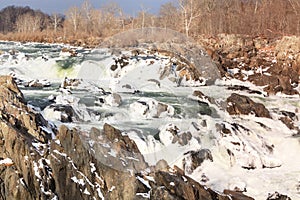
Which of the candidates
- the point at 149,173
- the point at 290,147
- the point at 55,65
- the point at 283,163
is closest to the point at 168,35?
the point at 149,173

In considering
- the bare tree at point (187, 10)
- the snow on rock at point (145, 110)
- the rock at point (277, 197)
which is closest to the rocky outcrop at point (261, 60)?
the bare tree at point (187, 10)

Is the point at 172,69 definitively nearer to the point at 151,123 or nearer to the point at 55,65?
the point at 151,123

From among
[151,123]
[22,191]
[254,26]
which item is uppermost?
[254,26]

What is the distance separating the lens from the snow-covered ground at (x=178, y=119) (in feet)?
10.4

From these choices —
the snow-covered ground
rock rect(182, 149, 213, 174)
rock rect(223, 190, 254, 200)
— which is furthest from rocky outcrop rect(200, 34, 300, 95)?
rock rect(223, 190, 254, 200)

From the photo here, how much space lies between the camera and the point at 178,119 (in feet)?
10.4

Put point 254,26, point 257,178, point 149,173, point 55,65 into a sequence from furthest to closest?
1. point 254,26
2. point 55,65
3. point 257,178
4. point 149,173

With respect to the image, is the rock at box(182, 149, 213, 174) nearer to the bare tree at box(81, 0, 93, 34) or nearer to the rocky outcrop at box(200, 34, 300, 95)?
the rocky outcrop at box(200, 34, 300, 95)

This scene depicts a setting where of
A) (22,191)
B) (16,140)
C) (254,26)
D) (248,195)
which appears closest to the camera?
(22,191)

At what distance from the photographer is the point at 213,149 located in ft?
19.7

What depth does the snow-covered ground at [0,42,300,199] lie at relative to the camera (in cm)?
317

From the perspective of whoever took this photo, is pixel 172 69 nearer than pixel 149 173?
Yes

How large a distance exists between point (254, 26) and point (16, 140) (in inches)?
762

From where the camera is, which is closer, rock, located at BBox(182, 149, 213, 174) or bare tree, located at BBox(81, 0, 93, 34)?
rock, located at BBox(182, 149, 213, 174)
